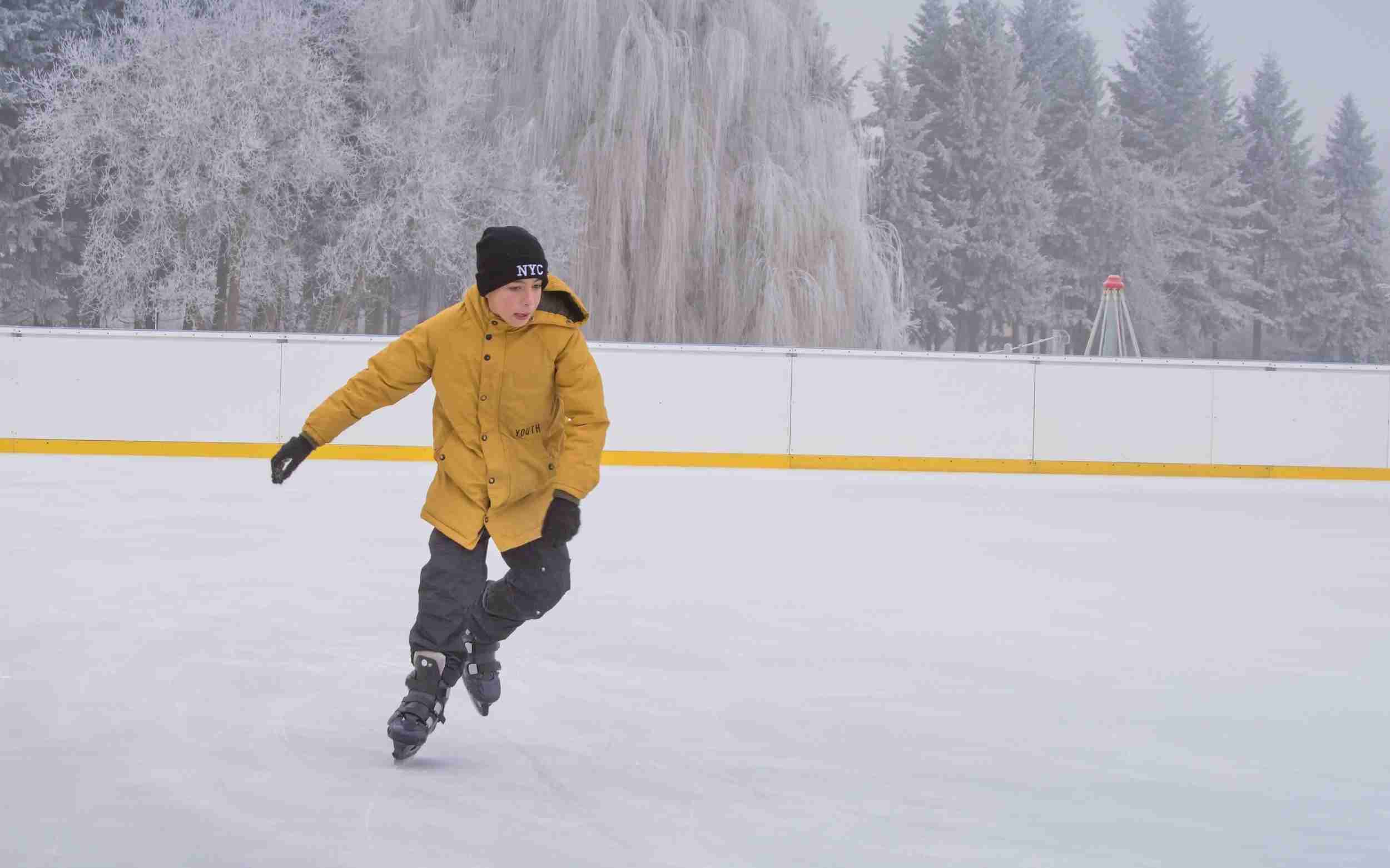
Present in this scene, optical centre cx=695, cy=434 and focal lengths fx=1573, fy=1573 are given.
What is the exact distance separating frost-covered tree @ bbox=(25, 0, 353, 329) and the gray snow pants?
69.2 feet

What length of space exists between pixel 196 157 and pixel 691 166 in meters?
7.99

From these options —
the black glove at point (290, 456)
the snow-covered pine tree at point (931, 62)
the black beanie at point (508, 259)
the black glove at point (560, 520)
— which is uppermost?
the snow-covered pine tree at point (931, 62)

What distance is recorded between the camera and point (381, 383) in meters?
3.74

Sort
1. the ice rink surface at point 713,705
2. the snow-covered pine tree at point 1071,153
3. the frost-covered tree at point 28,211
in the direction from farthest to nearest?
the snow-covered pine tree at point 1071,153 < the frost-covered tree at point 28,211 < the ice rink surface at point 713,705

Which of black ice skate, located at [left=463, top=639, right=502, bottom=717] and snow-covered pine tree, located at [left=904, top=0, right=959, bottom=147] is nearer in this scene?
black ice skate, located at [left=463, top=639, right=502, bottom=717]

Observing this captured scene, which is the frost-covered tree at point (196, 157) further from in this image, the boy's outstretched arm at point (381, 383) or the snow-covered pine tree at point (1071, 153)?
the snow-covered pine tree at point (1071, 153)

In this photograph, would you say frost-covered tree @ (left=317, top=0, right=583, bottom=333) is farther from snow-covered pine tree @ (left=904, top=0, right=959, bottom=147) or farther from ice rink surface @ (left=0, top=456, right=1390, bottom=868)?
snow-covered pine tree @ (left=904, top=0, right=959, bottom=147)

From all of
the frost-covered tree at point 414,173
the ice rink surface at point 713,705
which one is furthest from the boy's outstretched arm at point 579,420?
the frost-covered tree at point 414,173

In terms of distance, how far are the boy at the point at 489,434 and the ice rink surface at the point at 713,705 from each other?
35cm

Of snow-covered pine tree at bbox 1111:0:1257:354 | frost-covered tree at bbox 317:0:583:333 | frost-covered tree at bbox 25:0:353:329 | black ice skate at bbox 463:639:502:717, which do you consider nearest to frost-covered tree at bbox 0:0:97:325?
frost-covered tree at bbox 25:0:353:329

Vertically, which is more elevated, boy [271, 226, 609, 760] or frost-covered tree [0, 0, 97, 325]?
frost-covered tree [0, 0, 97, 325]

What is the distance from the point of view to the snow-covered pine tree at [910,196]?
45156 mm

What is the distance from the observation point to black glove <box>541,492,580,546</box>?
358 cm

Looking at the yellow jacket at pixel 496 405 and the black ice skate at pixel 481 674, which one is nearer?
the yellow jacket at pixel 496 405
